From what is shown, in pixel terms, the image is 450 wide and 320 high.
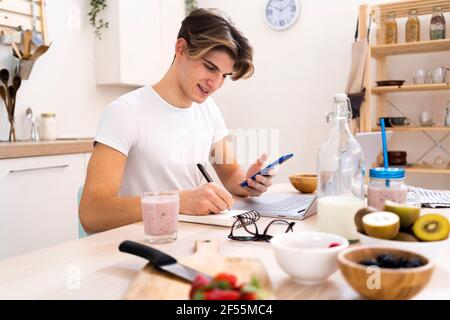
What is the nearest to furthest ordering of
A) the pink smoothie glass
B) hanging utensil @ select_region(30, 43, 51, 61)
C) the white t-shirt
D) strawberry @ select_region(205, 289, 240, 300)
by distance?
strawberry @ select_region(205, 289, 240, 300) → the pink smoothie glass → the white t-shirt → hanging utensil @ select_region(30, 43, 51, 61)

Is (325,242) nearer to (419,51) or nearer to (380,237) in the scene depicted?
(380,237)

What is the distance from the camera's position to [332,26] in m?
3.47

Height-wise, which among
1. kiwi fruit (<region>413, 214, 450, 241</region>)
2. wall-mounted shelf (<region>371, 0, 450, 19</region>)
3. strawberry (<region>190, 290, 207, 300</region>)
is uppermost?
wall-mounted shelf (<region>371, 0, 450, 19</region>)

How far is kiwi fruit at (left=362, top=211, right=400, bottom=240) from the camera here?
0.69 meters

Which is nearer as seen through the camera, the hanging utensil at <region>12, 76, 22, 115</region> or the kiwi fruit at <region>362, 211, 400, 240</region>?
the kiwi fruit at <region>362, 211, 400, 240</region>

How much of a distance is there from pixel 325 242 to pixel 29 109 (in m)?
2.56

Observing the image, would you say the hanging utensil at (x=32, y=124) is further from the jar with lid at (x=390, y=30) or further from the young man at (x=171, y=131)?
the jar with lid at (x=390, y=30)

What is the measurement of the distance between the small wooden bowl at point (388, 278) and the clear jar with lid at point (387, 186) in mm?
357

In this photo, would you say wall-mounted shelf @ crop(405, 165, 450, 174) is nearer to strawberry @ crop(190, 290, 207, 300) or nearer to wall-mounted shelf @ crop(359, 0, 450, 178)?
wall-mounted shelf @ crop(359, 0, 450, 178)

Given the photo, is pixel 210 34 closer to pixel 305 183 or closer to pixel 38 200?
pixel 305 183

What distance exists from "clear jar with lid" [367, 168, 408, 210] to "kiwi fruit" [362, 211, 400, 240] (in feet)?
0.74

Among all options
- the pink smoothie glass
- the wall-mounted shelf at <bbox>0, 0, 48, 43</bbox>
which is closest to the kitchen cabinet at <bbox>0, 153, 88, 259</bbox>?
the wall-mounted shelf at <bbox>0, 0, 48, 43</bbox>

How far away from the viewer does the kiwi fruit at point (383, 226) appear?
688mm

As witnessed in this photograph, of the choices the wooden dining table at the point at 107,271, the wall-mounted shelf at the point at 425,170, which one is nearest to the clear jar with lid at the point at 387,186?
the wooden dining table at the point at 107,271
